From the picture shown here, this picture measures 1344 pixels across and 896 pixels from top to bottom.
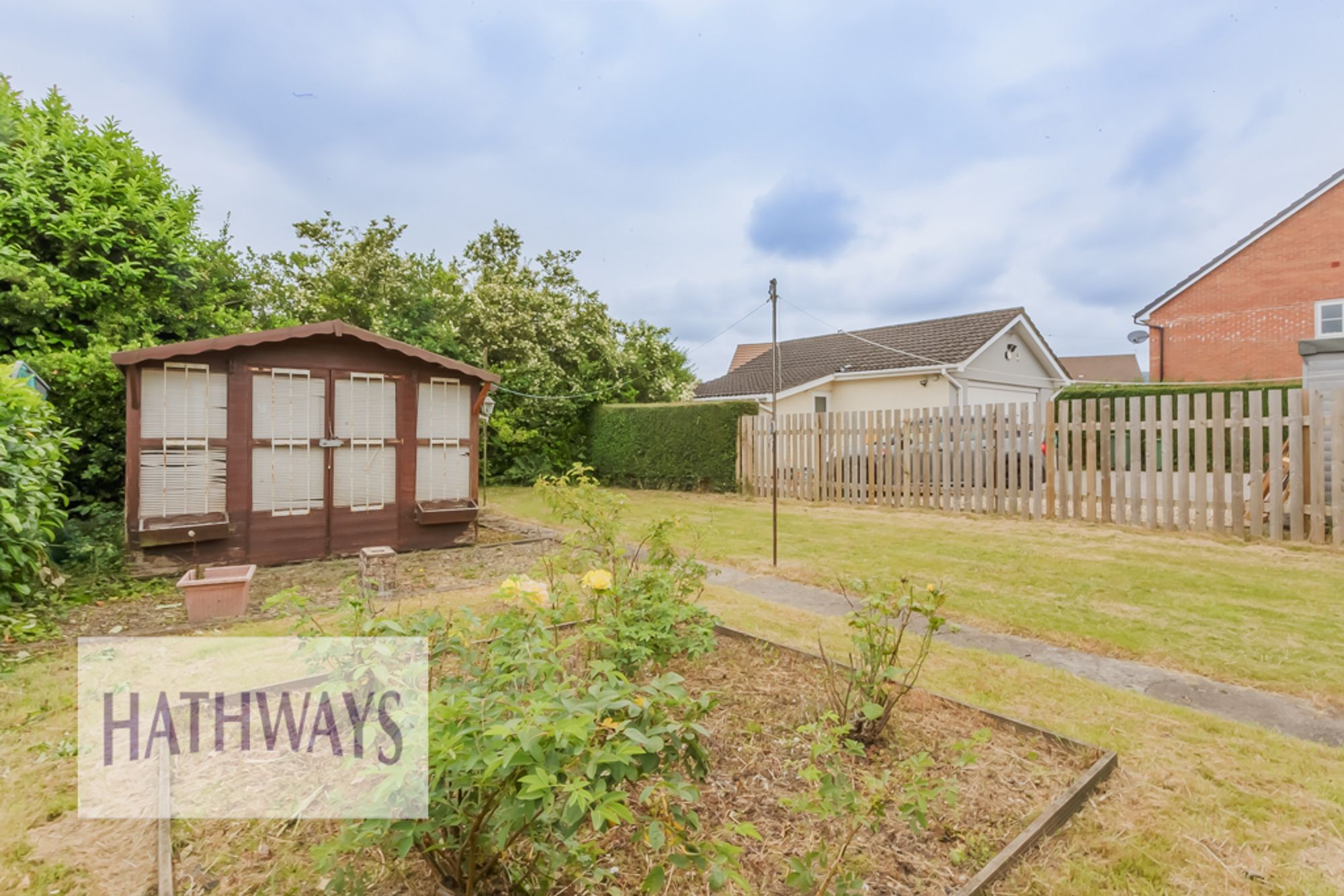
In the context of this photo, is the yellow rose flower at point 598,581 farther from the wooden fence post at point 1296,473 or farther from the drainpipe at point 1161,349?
the drainpipe at point 1161,349

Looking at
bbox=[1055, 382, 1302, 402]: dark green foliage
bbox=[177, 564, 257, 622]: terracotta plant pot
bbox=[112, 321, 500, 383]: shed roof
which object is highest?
bbox=[1055, 382, 1302, 402]: dark green foliage

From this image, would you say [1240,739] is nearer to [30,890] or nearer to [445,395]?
[30,890]

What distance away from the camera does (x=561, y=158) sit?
1173 cm

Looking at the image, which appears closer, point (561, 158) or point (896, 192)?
point (561, 158)

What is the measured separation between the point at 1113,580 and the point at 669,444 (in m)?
9.16

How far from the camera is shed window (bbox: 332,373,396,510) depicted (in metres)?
6.73

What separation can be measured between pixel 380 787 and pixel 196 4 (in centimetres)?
987

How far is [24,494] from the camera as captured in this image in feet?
12.8

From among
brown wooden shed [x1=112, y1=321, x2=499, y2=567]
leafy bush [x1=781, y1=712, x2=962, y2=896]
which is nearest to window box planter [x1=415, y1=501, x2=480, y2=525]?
brown wooden shed [x1=112, y1=321, x2=499, y2=567]

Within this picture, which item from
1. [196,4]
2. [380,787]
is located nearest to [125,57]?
[196,4]

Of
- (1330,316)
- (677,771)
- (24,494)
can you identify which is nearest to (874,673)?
(677,771)

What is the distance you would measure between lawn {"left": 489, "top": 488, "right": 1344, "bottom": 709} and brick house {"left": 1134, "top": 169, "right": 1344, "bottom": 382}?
15.1 meters

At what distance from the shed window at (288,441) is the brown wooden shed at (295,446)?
1 cm

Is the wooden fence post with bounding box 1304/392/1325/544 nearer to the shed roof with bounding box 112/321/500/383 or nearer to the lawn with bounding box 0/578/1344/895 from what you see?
the lawn with bounding box 0/578/1344/895
